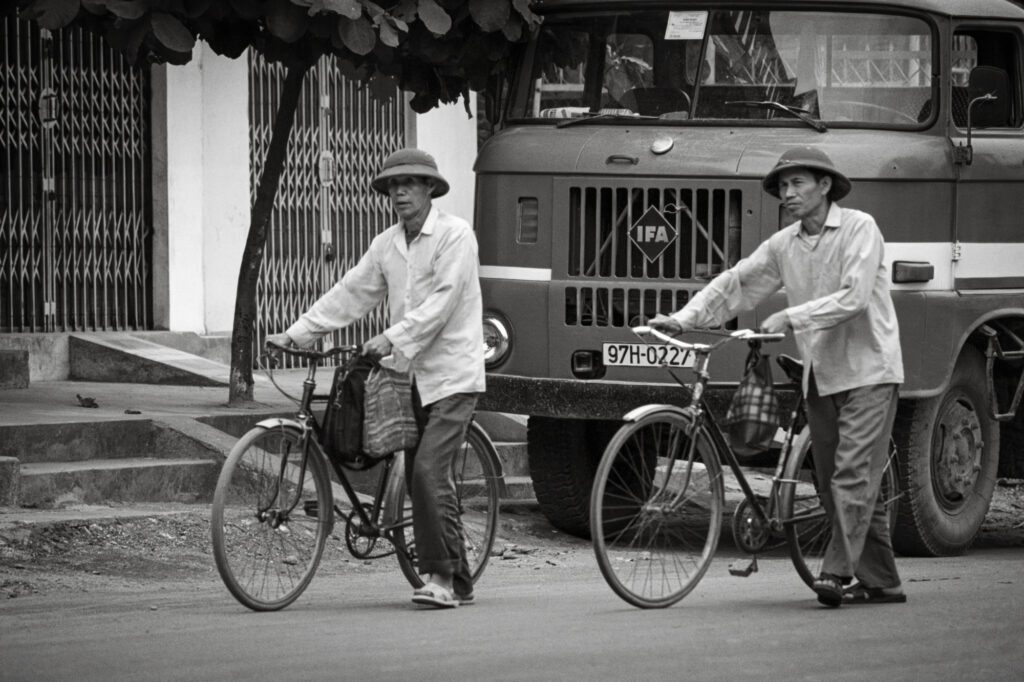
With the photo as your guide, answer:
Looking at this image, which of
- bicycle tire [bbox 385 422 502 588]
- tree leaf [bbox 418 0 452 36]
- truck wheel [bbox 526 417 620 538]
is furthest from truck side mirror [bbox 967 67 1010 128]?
bicycle tire [bbox 385 422 502 588]

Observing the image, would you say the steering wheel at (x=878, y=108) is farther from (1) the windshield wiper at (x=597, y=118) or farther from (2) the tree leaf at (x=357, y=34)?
(2) the tree leaf at (x=357, y=34)

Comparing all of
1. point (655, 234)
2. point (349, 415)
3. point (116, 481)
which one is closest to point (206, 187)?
point (116, 481)

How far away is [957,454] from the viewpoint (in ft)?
33.3

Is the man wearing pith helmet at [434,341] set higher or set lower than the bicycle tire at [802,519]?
higher

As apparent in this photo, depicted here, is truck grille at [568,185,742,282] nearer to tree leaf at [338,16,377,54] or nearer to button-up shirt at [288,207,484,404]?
tree leaf at [338,16,377,54]

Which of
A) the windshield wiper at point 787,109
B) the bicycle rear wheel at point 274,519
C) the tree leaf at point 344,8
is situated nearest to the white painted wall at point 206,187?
the tree leaf at point 344,8

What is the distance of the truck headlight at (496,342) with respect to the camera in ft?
33.4

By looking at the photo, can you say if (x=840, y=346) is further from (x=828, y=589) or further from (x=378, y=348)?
(x=378, y=348)

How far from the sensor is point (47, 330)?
14.7m

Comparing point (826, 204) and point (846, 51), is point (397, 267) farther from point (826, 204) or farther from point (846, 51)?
point (846, 51)

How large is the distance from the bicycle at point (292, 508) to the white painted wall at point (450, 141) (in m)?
10.0

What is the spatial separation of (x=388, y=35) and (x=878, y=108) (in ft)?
8.24

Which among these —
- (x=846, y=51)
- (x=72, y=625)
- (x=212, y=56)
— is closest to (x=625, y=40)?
(x=846, y=51)

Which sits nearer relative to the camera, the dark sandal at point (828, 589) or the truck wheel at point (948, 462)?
the dark sandal at point (828, 589)
